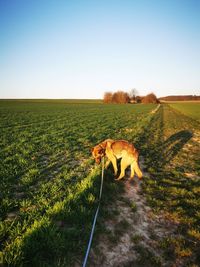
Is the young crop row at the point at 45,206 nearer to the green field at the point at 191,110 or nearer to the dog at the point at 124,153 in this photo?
the dog at the point at 124,153

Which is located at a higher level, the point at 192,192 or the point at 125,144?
the point at 125,144

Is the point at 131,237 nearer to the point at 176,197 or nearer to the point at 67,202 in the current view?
the point at 67,202

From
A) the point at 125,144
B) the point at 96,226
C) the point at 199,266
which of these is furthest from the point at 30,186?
the point at 199,266

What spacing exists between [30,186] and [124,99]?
453 feet

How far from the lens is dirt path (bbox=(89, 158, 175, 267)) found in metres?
3.43

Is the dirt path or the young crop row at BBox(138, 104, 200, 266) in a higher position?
the dirt path

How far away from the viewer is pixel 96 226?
4.20m

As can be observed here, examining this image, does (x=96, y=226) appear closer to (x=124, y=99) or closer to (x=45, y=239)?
(x=45, y=239)

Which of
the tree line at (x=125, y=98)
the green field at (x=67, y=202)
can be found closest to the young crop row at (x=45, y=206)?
the green field at (x=67, y=202)

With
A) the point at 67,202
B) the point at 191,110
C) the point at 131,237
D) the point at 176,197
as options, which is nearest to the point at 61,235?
the point at 67,202

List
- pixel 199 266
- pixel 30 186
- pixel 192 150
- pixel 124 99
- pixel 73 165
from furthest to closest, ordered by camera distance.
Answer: pixel 124 99, pixel 192 150, pixel 73 165, pixel 30 186, pixel 199 266

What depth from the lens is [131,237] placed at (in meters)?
4.03

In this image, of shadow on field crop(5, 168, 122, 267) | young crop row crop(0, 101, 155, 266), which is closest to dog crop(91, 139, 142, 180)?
young crop row crop(0, 101, 155, 266)

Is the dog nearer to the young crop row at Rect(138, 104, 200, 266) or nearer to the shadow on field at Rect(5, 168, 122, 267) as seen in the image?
the young crop row at Rect(138, 104, 200, 266)
